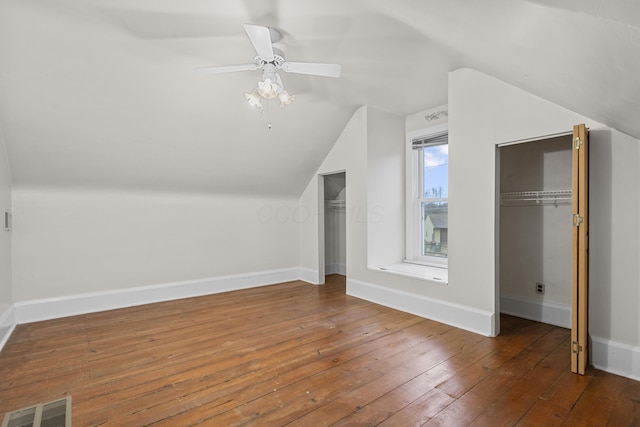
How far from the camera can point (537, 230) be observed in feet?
10.1

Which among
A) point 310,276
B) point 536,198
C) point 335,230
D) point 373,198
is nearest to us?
point 536,198

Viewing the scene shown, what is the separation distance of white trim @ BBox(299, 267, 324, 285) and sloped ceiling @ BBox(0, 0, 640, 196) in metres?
2.10

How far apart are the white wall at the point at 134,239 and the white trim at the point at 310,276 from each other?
361mm

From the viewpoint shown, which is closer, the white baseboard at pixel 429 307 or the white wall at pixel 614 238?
the white wall at pixel 614 238

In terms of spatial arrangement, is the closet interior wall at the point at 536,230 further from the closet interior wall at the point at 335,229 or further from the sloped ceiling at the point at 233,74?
the closet interior wall at the point at 335,229

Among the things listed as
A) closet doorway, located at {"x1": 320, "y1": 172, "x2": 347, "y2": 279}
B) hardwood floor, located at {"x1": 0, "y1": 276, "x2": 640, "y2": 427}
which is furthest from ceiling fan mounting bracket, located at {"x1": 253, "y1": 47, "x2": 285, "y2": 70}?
closet doorway, located at {"x1": 320, "y1": 172, "x2": 347, "y2": 279}

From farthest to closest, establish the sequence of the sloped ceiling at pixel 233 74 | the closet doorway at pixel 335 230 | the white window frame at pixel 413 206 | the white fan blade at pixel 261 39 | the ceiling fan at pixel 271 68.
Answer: the closet doorway at pixel 335 230, the white window frame at pixel 413 206, the ceiling fan at pixel 271 68, the white fan blade at pixel 261 39, the sloped ceiling at pixel 233 74

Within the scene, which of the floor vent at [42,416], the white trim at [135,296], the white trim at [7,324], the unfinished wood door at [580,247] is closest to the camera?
the floor vent at [42,416]

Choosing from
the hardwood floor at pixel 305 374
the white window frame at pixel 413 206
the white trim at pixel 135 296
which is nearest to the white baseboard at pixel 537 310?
the hardwood floor at pixel 305 374

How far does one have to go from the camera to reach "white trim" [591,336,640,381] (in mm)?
2027

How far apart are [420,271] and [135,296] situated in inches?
143

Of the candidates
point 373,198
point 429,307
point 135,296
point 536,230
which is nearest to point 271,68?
point 373,198

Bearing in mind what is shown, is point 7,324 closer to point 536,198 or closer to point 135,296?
point 135,296

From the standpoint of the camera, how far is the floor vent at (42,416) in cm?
163
